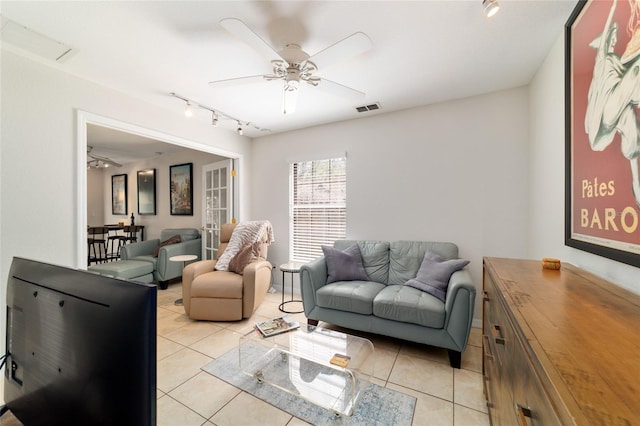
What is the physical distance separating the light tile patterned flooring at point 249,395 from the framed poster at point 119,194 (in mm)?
4773

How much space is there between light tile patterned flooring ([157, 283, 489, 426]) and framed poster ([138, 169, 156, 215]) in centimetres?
368

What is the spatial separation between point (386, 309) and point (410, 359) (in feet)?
1.46

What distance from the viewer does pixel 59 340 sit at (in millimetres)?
576

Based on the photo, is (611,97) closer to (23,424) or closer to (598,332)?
(598,332)

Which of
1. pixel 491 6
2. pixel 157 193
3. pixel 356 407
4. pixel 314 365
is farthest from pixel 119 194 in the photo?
pixel 491 6

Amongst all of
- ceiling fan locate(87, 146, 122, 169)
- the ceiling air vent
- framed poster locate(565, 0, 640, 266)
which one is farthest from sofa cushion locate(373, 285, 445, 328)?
ceiling fan locate(87, 146, 122, 169)

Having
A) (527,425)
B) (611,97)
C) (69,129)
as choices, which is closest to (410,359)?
(527,425)

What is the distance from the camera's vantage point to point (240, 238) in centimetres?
331

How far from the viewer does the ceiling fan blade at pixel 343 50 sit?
1.41m

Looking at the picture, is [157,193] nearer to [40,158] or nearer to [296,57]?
[40,158]

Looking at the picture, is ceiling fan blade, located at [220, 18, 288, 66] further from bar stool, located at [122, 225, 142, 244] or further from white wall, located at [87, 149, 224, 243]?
bar stool, located at [122, 225, 142, 244]

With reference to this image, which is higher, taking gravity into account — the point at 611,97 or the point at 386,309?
the point at 611,97

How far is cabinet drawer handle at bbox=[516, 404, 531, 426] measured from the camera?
27.3 inches

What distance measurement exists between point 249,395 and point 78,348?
5.01 ft
